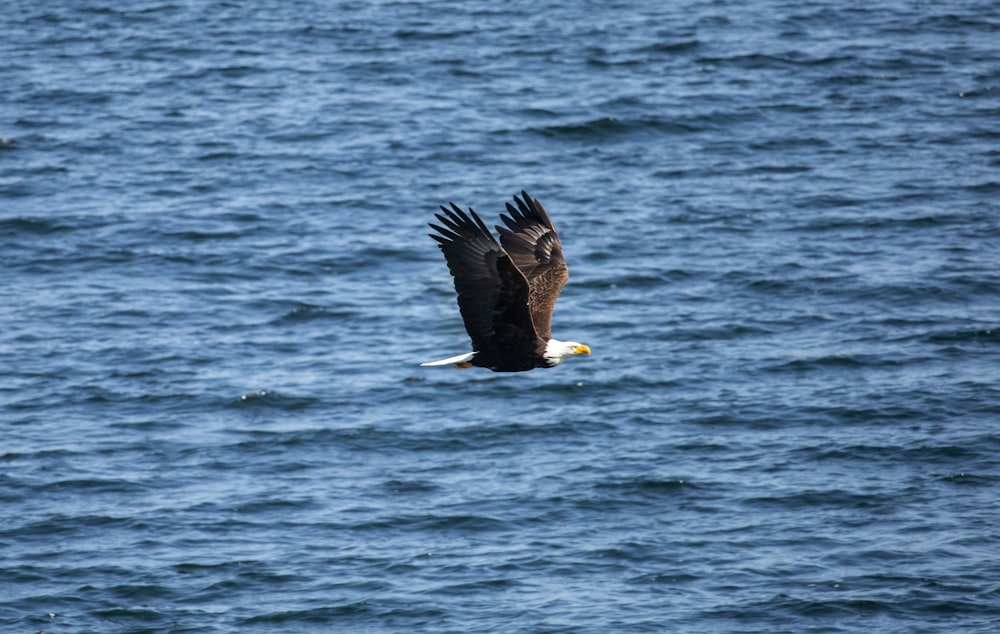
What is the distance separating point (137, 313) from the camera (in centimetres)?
2964

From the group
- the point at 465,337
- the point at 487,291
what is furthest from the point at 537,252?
the point at 465,337

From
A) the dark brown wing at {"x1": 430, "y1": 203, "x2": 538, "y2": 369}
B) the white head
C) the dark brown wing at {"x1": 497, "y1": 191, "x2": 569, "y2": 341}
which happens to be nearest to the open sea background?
the dark brown wing at {"x1": 497, "y1": 191, "x2": 569, "y2": 341}

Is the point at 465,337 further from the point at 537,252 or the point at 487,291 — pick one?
the point at 487,291

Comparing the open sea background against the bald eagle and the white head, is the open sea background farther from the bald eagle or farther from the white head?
the white head

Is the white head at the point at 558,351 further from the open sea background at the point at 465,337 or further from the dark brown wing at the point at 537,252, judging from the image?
the open sea background at the point at 465,337

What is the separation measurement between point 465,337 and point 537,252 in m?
14.3

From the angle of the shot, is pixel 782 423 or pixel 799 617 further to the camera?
pixel 782 423

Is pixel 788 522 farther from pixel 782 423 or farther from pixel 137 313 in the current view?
pixel 137 313

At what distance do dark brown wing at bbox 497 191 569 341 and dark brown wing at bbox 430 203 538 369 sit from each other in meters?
0.79

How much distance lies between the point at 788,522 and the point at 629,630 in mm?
3821

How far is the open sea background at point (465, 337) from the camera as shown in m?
22.4

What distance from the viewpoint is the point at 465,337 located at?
2958 cm

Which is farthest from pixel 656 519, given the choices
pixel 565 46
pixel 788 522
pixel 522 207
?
pixel 565 46

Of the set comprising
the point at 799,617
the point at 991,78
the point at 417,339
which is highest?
the point at 991,78
